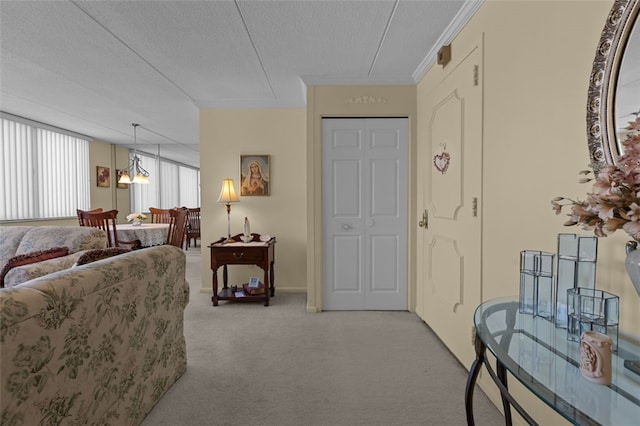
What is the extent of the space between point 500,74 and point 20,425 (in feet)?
8.09

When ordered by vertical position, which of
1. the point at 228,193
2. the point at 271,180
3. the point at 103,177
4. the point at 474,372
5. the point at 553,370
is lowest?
the point at 474,372

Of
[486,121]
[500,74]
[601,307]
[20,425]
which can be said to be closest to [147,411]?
[20,425]

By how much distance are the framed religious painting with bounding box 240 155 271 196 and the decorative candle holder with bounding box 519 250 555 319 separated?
10.8 ft

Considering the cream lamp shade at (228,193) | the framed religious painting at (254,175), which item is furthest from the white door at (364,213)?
the cream lamp shade at (228,193)

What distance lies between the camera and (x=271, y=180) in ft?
14.0

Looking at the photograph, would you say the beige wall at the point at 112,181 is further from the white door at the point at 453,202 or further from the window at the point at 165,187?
the white door at the point at 453,202

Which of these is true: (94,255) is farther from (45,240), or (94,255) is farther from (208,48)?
(208,48)

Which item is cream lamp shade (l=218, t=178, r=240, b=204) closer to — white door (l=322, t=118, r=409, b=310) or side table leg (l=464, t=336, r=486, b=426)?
white door (l=322, t=118, r=409, b=310)

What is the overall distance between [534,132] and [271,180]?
3097mm

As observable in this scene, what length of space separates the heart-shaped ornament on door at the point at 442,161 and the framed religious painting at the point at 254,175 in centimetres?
212

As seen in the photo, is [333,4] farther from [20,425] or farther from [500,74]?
[20,425]

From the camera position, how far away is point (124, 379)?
1.58 m

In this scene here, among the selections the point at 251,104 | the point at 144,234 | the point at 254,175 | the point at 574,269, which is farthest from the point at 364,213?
the point at 144,234

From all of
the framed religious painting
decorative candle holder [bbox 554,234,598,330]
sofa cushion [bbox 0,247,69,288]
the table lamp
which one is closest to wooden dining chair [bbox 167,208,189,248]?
the table lamp
